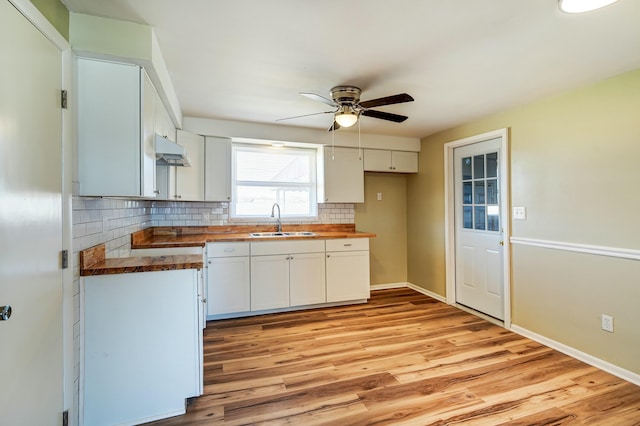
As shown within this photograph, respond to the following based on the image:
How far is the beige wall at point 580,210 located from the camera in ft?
7.04

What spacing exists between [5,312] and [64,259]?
45 cm

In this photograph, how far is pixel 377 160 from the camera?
413 cm

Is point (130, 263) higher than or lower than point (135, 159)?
lower

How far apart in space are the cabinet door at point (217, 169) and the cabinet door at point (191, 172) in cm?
6

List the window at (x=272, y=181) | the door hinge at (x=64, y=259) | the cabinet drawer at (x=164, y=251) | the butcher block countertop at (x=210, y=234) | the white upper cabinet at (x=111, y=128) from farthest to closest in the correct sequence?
the window at (x=272, y=181), the butcher block countertop at (x=210, y=234), the cabinet drawer at (x=164, y=251), the white upper cabinet at (x=111, y=128), the door hinge at (x=64, y=259)

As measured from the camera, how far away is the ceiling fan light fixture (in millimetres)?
2416

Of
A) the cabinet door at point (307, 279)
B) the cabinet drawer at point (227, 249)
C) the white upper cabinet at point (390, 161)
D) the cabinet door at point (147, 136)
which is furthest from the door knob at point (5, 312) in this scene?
the white upper cabinet at point (390, 161)

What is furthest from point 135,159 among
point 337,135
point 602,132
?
point 602,132

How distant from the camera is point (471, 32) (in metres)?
1.71

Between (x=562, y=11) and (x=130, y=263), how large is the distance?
2.73m

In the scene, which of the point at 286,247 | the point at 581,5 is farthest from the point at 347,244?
the point at 581,5

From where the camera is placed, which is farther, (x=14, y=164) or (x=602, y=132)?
(x=602, y=132)

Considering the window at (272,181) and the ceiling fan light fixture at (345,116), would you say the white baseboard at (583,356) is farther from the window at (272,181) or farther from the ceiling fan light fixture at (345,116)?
the window at (272,181)

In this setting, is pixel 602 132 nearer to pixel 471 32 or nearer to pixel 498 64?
pixel 498 64
